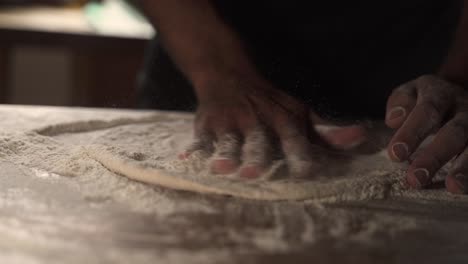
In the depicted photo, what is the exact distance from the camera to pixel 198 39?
859mm

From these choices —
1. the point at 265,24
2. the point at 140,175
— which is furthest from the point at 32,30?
the point at 140,175

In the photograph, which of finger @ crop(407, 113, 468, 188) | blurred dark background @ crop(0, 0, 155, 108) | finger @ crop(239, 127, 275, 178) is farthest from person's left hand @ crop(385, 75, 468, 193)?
blurred dark background @ crop(0, 0, 155, 108)

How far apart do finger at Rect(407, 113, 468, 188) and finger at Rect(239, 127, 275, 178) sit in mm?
155

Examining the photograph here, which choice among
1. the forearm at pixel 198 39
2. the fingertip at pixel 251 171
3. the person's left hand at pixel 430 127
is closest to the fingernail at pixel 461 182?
the person's left hand at pixel 430 127

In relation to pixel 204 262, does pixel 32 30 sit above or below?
below

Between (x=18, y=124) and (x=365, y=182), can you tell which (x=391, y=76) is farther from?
(x=18, y=124)

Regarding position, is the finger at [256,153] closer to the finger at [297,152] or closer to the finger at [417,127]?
the finger at [297,152]

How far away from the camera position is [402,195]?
60 centimetres

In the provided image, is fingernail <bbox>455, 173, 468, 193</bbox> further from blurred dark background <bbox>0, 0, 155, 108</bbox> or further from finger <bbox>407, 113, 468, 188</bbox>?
blurred dark background <bbox>0, 0, 155, 108</bbox>

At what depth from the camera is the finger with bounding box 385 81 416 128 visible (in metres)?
0.70

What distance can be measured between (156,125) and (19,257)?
17.8 inches

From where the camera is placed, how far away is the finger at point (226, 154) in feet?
1.98

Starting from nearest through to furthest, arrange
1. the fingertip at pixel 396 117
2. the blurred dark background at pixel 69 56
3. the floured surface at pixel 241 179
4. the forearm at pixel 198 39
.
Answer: the floured surface at pixel 241 179 < the fingertip at pixel 396 117 < the forearm at pixel 198 39 < the blurred dark background at pixel 69 56

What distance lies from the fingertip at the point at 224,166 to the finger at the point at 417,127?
0.18 meters
